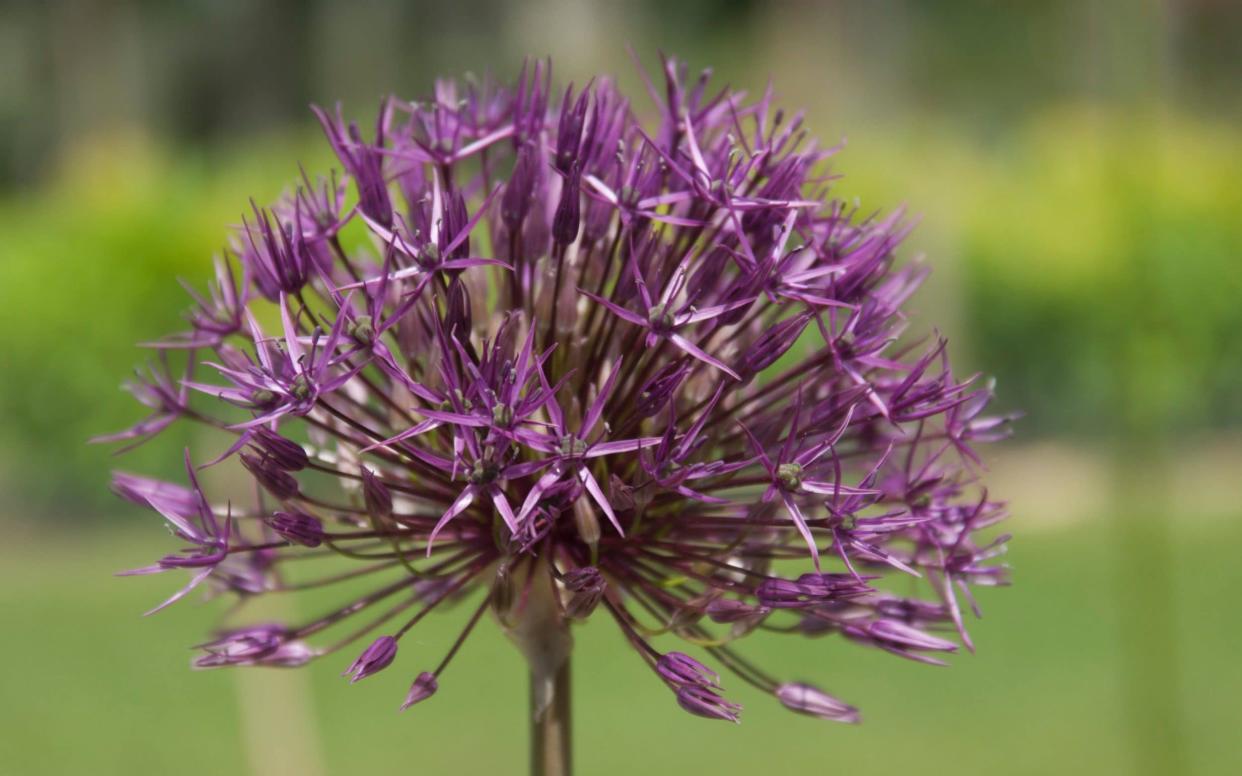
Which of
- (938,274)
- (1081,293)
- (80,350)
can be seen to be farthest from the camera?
(1081,293)

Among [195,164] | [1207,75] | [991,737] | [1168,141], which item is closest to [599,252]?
[991,737]

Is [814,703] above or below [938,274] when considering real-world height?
below

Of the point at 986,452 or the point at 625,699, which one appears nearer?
the point at 625,699

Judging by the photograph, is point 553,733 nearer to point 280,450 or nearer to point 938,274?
point 280,450

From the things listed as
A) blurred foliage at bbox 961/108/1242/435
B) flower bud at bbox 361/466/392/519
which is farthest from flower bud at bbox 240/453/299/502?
blurred foliage at bbox 961/108/1242/435

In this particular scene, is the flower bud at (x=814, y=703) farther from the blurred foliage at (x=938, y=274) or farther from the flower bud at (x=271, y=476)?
the blurred foliage at (x=938, y=274)

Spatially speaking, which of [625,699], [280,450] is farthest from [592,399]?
[625,699]

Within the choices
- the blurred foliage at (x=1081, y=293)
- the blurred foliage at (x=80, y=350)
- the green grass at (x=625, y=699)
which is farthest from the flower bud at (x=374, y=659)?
the blurred foliage at (x=1081, y=293)
